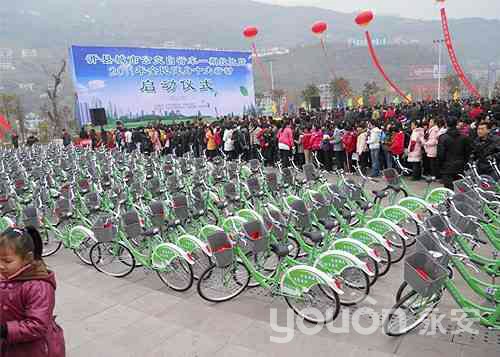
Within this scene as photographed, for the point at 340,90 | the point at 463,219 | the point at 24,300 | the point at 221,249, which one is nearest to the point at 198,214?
the point at 221,249

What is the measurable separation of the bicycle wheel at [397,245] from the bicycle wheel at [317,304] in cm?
143

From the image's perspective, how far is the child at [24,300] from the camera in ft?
5.75

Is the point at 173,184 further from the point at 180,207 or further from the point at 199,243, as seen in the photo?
the point at 199,243

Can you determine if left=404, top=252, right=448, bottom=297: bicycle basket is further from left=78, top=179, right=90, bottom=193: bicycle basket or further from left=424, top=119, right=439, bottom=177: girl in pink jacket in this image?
left=78, top=179, right=90, bottom=193: bicycle basket

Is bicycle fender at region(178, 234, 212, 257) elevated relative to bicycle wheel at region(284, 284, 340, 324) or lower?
elevated

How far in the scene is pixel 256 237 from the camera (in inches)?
161

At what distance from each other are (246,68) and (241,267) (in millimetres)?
20858

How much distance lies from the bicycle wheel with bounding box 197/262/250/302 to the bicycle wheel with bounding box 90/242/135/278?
1.25 m

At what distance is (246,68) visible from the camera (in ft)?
77.5

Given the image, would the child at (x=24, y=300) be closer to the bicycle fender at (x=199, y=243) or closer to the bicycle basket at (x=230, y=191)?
the bicycle fender at (x=199, y=243)

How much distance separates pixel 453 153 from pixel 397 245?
325cm

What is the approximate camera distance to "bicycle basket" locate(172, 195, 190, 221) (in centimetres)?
559

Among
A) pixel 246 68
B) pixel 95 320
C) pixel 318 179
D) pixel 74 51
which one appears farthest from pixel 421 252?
pixel 246 68

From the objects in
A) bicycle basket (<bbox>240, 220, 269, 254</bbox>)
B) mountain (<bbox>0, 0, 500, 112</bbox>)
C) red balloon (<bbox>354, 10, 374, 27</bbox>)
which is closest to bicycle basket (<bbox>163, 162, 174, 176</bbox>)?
bicycle basket (<bbox>240, 220, 269, 254</bbox>)
